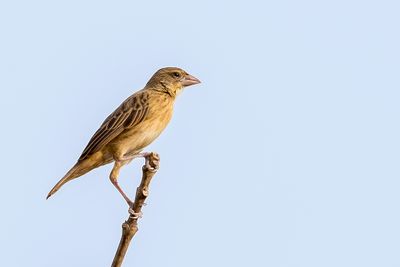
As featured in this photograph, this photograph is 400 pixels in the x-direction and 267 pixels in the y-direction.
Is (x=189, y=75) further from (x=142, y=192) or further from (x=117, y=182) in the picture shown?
(x=142, y=192)

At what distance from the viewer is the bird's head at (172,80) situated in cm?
948

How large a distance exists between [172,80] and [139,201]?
2948 mm

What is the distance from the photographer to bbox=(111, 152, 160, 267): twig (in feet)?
22.0

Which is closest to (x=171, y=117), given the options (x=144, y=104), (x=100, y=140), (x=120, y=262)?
(x=144, y=104)

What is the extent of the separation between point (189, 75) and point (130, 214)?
3.23 meters

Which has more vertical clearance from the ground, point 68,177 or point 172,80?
point 172,80

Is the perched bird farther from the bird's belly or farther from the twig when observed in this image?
the twig

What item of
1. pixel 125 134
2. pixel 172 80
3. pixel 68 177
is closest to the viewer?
pixel 68 177

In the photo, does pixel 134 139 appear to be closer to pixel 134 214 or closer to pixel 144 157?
pixel 144 157

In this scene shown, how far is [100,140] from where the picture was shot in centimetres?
854

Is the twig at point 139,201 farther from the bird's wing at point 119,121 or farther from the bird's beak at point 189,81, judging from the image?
the bird's beak at point 189,81

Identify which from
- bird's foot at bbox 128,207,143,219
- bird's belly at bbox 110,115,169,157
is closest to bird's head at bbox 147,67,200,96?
bird's belly at bbox 110,115,169,157

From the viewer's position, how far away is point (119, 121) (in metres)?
8.70

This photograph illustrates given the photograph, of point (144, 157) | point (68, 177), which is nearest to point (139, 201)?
point (144, 157)
